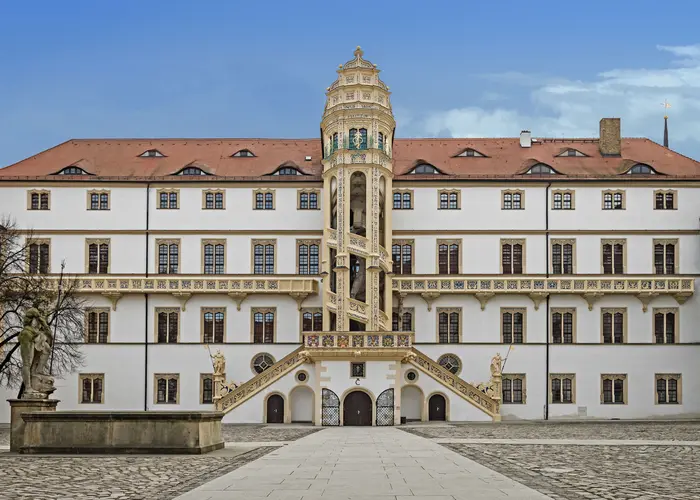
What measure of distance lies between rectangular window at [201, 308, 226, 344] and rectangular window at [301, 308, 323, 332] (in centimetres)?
503

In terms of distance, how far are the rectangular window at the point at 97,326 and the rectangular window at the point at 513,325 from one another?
25.2 m

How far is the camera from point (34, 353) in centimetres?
3234

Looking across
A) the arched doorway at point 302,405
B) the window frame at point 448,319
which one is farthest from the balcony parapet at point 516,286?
the arched doorway at point 302,405

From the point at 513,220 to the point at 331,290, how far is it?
12.9m

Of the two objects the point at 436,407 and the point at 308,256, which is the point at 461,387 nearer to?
the point at 436,407

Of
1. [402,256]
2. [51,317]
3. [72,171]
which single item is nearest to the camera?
[51,317]

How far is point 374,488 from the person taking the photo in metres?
21.0

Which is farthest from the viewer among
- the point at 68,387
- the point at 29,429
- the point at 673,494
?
the point at 68,387

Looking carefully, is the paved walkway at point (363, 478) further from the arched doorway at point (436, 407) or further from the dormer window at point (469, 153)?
the dormer window at point (469, 153)

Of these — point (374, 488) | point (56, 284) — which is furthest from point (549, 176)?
point (374, 488)

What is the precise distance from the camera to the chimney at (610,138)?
2827 inches

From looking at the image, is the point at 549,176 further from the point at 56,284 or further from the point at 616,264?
the point at 56,284

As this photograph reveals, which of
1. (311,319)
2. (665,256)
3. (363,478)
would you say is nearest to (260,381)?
(311,319)

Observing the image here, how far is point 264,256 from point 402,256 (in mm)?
8883
